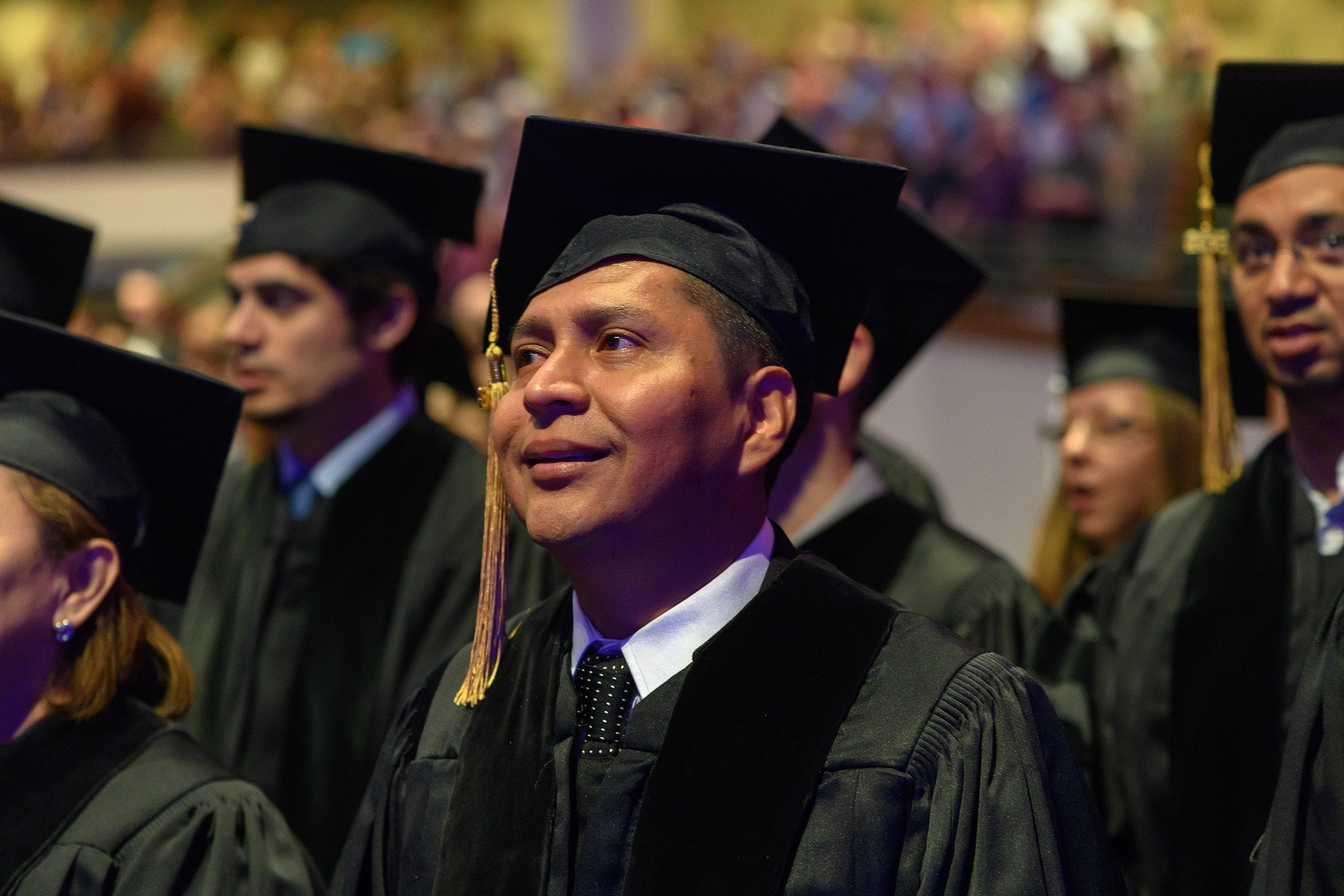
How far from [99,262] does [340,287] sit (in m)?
11.7

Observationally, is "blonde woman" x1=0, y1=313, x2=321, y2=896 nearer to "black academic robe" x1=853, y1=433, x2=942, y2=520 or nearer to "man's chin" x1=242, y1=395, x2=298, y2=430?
"man's chin" x1=242, y1=395, x2=298, y2=430

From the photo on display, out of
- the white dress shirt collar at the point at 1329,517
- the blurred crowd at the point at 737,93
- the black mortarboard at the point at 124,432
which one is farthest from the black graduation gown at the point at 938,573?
the blurred crowd at the point at 737,93

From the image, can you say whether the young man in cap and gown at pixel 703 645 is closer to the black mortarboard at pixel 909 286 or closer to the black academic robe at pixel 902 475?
the black mortarboard at pixel 909 286

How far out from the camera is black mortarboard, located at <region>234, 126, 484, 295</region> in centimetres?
406

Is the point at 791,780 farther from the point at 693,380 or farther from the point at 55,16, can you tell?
the point at 55,16

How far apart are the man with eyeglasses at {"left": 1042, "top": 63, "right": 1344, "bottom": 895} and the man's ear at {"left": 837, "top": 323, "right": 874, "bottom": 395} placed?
2.27ft

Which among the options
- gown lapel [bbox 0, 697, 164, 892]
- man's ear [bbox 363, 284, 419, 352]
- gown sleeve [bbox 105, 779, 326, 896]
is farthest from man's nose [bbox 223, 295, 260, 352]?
gown sleeve [bbox 105, 779, 326, 896]

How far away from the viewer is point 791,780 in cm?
202

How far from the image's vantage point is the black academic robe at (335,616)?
146 inches

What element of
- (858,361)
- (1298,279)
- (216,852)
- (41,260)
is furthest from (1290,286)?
(41,260)

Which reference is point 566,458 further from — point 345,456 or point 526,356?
point 345,456

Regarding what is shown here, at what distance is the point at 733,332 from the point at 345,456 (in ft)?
7.00

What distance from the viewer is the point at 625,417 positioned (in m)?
2.05

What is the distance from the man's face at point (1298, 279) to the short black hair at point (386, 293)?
2030mm
